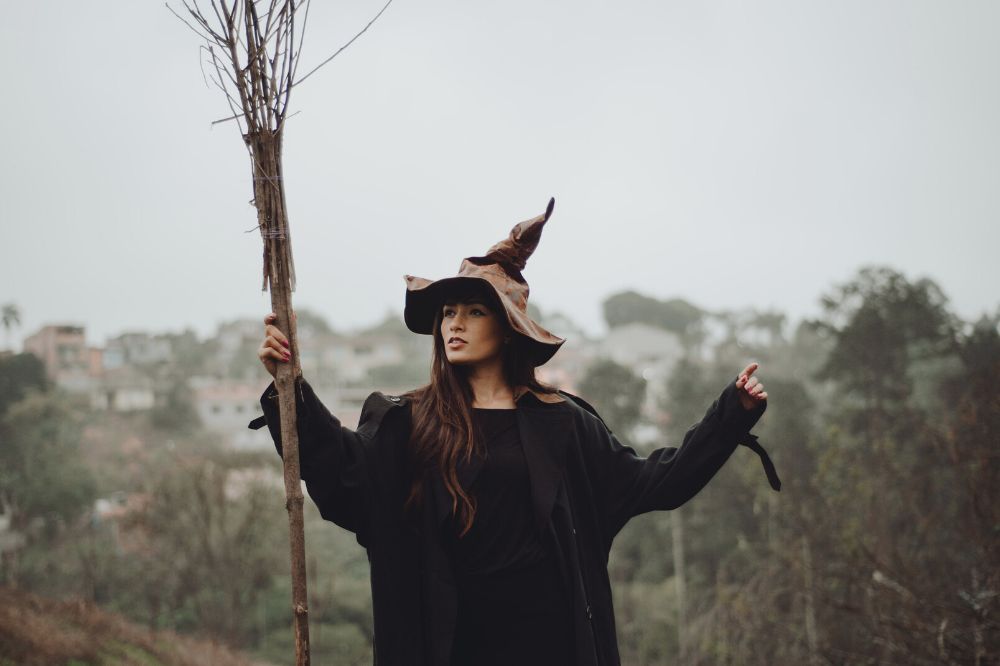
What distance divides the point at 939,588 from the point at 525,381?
9313 millimetres

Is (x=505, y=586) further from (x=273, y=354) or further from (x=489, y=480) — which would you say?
(x=273, y=354)

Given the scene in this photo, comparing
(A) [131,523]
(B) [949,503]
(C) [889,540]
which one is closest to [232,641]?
(A) [131,523]

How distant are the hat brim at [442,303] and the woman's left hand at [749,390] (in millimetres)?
646

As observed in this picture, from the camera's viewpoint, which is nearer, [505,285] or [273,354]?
[273,354]

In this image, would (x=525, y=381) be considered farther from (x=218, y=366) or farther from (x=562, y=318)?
(x=562, y=318)

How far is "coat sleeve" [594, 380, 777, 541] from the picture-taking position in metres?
3.24

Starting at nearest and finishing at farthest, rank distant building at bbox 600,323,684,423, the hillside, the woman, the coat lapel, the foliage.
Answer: the woman, the coat lapel, the hillside, distant building at bbox 600,323,684,423, the foliage

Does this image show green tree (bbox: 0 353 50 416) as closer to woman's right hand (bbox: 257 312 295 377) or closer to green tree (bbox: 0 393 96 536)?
green tree (bbox: 0 393 96 536)

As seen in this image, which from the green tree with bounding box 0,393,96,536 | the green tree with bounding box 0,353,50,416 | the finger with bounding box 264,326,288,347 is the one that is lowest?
the finger with bounding box 264,326,288,347

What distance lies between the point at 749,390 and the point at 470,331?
1.00 m

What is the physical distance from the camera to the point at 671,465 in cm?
328

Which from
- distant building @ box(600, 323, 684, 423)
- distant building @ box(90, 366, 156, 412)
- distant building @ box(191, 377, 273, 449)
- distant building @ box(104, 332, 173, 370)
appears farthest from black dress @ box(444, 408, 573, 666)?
distant building @ box(600, 323, 684, 423)

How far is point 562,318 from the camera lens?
72.6 meters

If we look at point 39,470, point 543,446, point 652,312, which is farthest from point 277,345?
point 652,312
